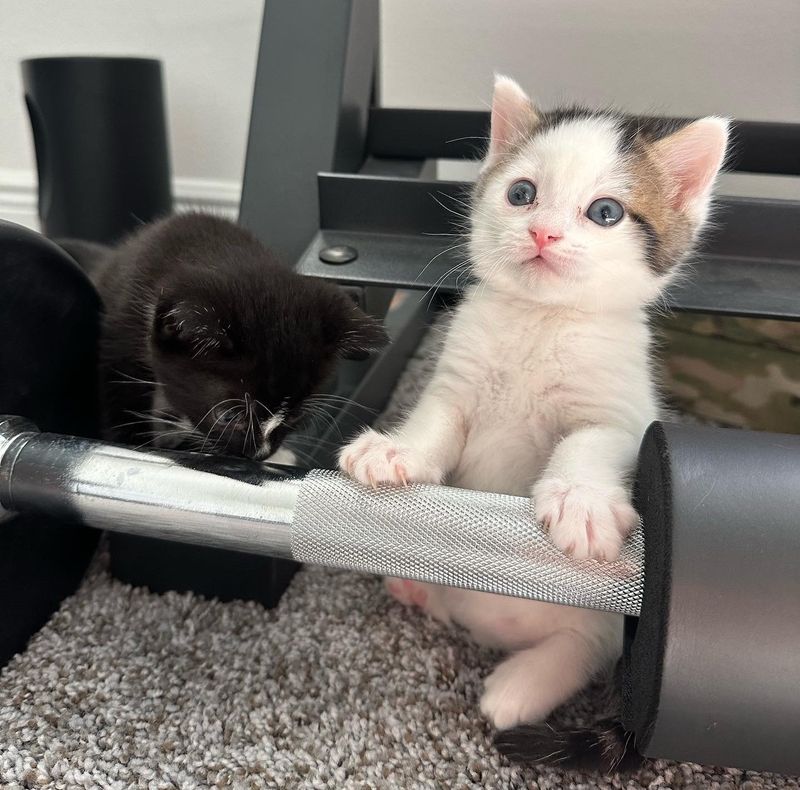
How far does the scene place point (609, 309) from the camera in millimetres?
905

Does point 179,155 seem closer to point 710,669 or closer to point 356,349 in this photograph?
point 356,349

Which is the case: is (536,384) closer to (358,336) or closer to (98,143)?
(358,336)

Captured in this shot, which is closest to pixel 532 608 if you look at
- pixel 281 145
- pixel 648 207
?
pixel 648 207

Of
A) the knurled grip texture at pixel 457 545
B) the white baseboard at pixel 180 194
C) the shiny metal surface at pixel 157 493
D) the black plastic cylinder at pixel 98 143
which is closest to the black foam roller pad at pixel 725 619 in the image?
the knurled grip texture at pixel 457 545

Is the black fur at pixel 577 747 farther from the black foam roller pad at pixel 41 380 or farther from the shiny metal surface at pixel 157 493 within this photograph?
the black foam roller pad at pixel 41 380

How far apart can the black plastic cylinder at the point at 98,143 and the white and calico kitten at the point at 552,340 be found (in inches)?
42.9

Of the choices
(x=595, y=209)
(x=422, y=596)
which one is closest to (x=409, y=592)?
(x=422, y=596)

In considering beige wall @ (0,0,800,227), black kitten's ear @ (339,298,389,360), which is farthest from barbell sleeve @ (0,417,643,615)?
beige wall @ (0,0,800,227)

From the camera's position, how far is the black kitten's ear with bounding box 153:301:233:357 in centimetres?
79

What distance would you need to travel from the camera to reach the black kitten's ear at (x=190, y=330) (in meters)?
0.79

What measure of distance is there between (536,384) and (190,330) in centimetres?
43

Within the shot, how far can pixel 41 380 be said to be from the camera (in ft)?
2.81

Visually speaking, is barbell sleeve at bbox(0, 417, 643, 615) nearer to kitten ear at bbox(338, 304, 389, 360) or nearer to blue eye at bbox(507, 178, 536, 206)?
kitten ear at bbox(338, 304, 389, 360)

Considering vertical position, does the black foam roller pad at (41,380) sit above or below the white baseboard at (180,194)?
above
